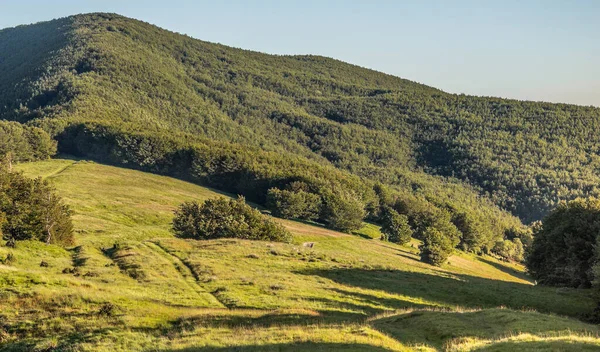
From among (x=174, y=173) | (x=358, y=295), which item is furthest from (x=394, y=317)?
(x=174, y=173)

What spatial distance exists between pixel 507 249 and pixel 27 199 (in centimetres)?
18470

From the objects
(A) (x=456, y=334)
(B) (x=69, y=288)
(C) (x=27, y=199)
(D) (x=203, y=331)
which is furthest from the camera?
(C) (x=27, y=199)

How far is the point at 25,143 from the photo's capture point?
16025cm

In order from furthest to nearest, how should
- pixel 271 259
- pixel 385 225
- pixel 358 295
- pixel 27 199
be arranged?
1. pixel 385 225
2. pixel 271 259
3. pixel 27 199
4. pixel 358 295

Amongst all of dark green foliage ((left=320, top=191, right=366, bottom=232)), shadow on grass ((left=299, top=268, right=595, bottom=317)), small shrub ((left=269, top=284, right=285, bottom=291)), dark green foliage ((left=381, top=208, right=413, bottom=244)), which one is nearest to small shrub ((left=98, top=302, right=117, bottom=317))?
small shrub ((left=269, top=284, right=285, bottom=291))

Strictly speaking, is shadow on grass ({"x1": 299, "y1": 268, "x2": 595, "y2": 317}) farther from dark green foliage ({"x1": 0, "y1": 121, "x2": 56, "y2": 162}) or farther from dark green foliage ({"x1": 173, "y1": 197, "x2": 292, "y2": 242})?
dark green foliage ({"x1": 0, "y1": 121, "x2": 56, "y2": 162})

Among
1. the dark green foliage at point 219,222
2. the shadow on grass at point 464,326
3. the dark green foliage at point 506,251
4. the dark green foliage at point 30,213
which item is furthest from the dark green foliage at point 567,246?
the dark green foliage at point 506,251

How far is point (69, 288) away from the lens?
35.3 m

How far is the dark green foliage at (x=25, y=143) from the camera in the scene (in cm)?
15188

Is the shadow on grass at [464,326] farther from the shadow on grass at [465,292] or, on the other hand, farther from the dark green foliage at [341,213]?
the dark green foliage at [341,213]

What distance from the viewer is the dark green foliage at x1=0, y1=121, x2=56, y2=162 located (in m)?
152

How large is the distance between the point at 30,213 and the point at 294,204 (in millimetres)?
92183

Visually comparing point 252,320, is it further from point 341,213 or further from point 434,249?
point 341,213

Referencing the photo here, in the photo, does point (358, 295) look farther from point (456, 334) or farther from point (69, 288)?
point (69, 288)
